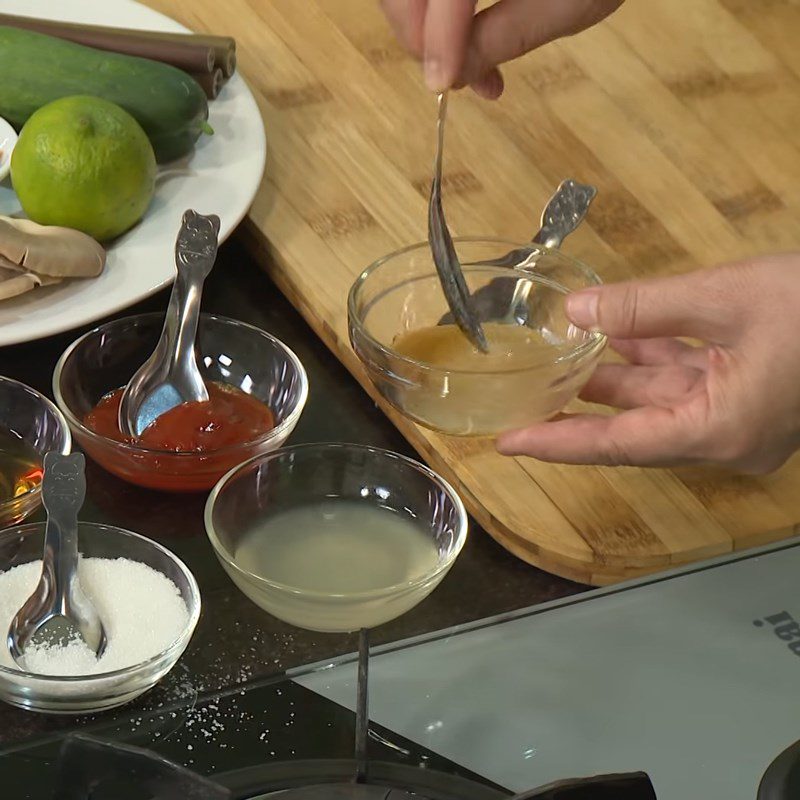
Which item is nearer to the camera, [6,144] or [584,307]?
[584,307]

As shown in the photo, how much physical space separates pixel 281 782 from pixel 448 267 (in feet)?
1.53

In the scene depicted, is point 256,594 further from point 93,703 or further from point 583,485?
point 583,485

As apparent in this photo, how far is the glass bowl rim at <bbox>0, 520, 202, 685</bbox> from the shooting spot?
957 millimetres

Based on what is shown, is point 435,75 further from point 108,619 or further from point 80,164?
point 108,619

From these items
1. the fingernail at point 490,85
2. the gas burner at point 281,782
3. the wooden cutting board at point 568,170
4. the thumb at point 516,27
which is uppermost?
the thumb at point 516,27

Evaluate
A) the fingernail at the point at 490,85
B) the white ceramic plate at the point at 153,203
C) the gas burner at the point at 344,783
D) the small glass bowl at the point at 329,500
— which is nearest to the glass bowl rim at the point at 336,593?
the small glass bowl at the point at 329,500

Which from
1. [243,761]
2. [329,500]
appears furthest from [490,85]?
[243,761]

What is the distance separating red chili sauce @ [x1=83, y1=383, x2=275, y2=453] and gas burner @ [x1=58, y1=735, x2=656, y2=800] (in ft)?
1.00

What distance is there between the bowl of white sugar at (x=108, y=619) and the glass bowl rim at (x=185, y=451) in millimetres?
75

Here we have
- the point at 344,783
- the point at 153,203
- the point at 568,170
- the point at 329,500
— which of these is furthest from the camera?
the point at 568,170

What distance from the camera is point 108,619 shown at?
103 cm

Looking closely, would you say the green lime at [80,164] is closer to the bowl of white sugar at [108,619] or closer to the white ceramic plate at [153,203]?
the white ceramic plate at [153,203]

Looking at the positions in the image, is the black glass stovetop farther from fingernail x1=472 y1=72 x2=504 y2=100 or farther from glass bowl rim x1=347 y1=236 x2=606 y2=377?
fingernail x1=472 y1=72 x2=504 y2=100

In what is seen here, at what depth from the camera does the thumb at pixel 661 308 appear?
1.03m
